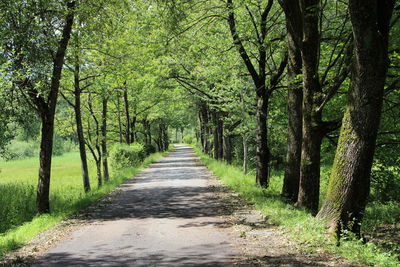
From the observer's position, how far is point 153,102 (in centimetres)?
3662

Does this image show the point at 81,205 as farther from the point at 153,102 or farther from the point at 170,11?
the point at 153,102

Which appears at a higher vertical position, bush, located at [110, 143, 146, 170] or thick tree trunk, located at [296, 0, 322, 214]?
thick tree trunk, located at [296, 0, 322, 214]

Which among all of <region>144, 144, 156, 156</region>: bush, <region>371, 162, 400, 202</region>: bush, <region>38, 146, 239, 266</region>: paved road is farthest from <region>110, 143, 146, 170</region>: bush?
<region>371, 162, 400, 202</region>: bush

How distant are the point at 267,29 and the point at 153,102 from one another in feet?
80.0

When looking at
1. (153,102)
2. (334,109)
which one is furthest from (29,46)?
(153,102)

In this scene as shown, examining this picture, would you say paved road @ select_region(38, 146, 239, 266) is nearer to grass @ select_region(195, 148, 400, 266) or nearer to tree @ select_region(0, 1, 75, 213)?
grass @ select_region(195, 148, 400, 266)

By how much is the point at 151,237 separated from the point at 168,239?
45cm

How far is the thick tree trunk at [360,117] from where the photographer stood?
608 centimetres

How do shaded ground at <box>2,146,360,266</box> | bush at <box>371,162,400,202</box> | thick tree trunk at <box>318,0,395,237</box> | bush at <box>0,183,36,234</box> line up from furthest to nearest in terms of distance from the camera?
1. bush at <box>371,162,400,202</box>
2. bush at <box>0,183,36,234</box>
3. shaded ground at <box>2,146,360,266</box>
4. thick tree trunk at <box>318,0,395,237</box>

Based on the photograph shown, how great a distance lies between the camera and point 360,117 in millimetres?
6348

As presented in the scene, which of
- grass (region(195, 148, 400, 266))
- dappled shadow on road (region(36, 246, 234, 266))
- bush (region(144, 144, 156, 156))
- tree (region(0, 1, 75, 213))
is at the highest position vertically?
tree (region(0, 1, 75, 213))

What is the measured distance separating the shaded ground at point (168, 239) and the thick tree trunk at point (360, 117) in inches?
46.7

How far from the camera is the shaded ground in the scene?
6285 mm

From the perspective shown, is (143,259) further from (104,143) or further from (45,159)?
(104,143)
